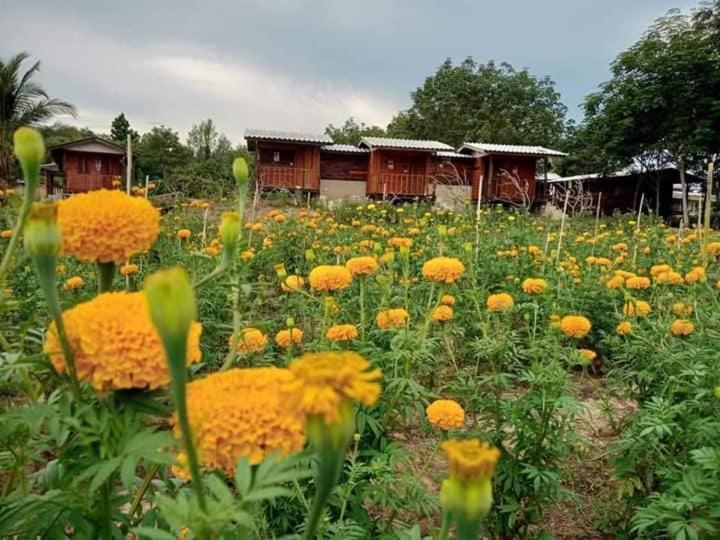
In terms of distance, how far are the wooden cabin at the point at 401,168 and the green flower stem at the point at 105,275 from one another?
20.1 m

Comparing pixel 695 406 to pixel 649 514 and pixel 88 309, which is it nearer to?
pixel 649 514

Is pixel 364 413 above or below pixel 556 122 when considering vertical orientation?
below

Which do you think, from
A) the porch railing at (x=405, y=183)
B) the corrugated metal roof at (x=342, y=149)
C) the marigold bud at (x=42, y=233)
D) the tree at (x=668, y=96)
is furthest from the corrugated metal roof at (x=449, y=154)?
the marigold bud at (x=42, y=233)

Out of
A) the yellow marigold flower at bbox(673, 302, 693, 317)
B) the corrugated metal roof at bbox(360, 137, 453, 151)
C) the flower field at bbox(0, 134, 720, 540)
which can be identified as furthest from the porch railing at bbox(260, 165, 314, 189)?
the yellow marigold flower at bbox(673, 302, 693, 317)

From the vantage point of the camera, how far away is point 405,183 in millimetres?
21188

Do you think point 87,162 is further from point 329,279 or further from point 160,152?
point 329,279

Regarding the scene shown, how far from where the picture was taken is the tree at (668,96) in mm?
21672

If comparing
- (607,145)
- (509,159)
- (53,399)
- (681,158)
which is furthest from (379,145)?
(53,399)

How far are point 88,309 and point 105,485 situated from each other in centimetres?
23

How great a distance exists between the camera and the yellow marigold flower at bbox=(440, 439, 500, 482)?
0.47 m

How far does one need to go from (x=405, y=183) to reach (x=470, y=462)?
21.1 meters

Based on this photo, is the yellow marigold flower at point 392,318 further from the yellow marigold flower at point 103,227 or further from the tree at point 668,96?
the tree at point 668,96

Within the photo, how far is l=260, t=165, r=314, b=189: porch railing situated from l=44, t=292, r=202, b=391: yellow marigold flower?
19.6 meters

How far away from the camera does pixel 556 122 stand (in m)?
35.1
